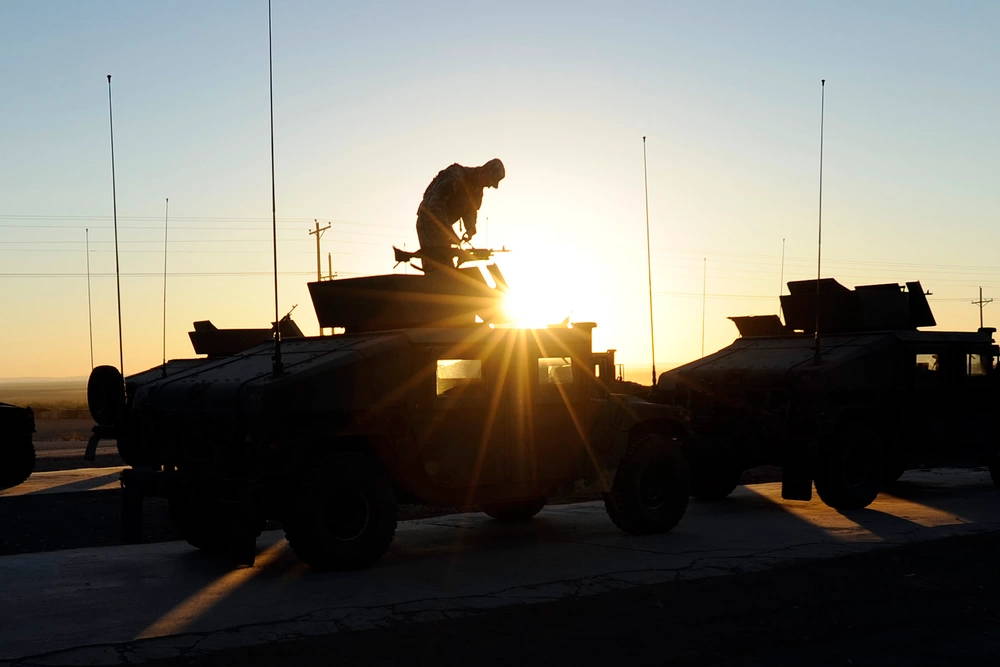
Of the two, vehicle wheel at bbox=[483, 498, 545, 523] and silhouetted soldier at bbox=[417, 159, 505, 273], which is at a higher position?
silhouetted soldier at bbox=[417, 159, 505, 273]

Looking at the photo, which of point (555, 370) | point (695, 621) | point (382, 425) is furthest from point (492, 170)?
point (695, 621)

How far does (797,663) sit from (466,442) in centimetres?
475

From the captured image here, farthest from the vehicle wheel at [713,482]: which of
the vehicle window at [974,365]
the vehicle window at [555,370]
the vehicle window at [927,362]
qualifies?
the vehicle window at [555,370]

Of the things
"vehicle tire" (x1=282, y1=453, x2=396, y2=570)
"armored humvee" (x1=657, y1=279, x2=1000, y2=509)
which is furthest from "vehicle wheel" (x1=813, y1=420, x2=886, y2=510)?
"vehicle tire" (x1=282, y1=453, x2=396, y2=570)

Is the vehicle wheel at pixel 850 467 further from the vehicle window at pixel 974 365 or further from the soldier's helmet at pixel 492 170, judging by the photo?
the soldier's helmet at pixel 492 170

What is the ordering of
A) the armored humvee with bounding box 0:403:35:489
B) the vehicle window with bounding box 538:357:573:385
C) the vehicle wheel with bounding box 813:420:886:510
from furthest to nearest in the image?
1. the vehicle wheel with bounding box 813:420:886:510
2. the vehicle window with bounding box 538:357:573:385
3. the armored humvee with bounding box 0:403:35:489

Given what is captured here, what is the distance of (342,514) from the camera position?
34.6ft

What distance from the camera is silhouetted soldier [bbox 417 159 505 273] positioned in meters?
13.0

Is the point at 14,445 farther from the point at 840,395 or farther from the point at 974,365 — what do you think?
the point at 974,365

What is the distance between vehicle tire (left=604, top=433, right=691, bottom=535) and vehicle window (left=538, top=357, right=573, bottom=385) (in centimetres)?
106

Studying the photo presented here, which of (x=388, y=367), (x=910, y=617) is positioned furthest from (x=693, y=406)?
(x=910, y=617)

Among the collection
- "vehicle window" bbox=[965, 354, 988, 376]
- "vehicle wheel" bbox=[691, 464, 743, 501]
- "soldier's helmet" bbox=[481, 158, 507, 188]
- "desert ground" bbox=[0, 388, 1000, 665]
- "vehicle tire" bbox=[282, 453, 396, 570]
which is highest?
"soldier's helmet" bbox=[481, 158, 507, 188]

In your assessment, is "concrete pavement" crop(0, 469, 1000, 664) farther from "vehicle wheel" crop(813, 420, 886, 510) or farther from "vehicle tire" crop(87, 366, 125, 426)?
"vehicle tire" crop(87, 366, 125, 426)

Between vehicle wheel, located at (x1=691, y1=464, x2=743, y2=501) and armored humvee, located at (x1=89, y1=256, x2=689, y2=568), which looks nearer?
armored humvee, located at (x1=89, y1=256, x2=689, y2=568)
